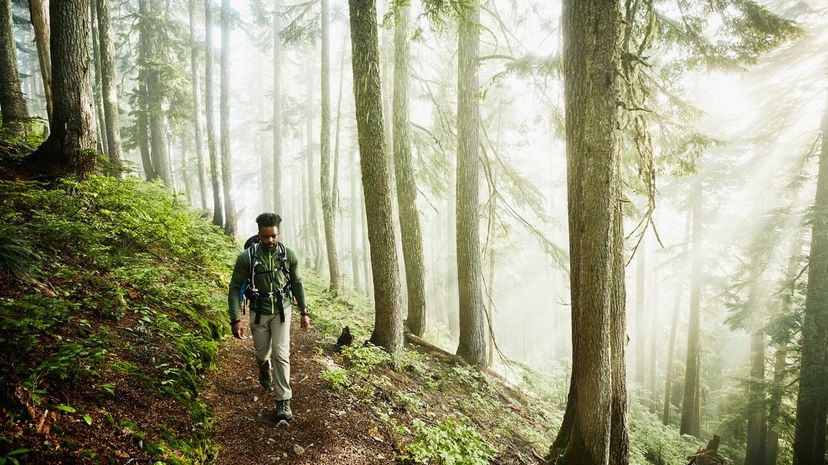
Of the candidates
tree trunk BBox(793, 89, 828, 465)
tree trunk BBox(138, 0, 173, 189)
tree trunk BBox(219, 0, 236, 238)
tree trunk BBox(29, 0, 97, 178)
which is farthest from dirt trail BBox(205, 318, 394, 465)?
tree trunk BBox(138, 0, 173, 189)

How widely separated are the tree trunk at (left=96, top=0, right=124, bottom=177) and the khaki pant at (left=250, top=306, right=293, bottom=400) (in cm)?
963

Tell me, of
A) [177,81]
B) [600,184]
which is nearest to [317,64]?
[177,81]

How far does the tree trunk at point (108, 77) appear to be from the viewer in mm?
10805

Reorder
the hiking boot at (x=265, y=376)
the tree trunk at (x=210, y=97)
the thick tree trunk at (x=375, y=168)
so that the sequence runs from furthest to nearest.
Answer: the tree trunk at (x=210, y=97) < the thick tree trunk at (x=375, y=168) < the hiking boot at (x=265, y=376)

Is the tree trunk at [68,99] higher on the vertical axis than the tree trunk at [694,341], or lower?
higher

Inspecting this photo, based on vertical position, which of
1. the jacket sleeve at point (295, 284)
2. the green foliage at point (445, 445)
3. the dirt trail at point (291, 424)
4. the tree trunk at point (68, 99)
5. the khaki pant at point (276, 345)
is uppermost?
the tree trunk at point (68, 99)

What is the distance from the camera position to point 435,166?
1106 centimetres

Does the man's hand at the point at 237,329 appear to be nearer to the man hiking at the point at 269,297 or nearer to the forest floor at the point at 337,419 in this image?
the man hiking at the point at 269,297

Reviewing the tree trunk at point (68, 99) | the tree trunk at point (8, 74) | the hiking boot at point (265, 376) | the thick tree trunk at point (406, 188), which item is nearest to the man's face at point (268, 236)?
the hiking boot at point (265, 376)

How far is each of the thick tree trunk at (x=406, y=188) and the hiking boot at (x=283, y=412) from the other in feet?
15.8

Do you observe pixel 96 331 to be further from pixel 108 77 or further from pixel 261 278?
pixel 108 77

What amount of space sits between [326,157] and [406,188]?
4009 mm

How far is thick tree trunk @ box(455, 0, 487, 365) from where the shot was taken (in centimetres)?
826

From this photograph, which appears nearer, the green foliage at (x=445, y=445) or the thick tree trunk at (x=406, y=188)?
the green foliage at (x=445, y=445)
